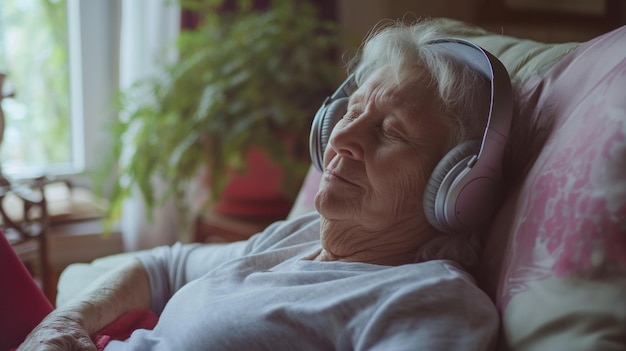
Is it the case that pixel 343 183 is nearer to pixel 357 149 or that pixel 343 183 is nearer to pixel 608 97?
pixel 357 149

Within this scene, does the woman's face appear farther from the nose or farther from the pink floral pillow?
the pink floral pillow

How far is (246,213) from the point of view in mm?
2260

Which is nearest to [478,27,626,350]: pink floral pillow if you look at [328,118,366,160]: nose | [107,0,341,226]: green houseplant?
[328,118,366,160]: nose

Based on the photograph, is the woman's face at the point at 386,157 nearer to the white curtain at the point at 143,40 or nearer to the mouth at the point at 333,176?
the mouth at the point at 333,176

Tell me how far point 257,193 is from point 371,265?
4.65ft

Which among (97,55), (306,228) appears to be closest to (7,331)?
(306,228)

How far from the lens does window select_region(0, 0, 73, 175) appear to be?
2480mm

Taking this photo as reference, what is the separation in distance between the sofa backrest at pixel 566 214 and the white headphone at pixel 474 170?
0.04 m

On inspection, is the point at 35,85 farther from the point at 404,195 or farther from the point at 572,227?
the point at 572,227

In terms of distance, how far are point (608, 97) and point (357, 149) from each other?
35 cm

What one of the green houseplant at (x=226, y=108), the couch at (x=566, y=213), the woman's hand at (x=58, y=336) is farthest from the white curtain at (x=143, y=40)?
the couch at (x=566, y=213)

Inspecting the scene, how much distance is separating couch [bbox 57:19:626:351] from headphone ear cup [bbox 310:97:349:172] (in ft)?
1.03

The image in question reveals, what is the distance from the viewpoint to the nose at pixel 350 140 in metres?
0.91

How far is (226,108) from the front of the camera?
2182mm
